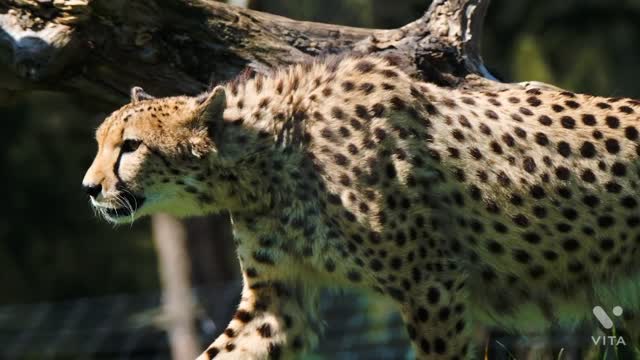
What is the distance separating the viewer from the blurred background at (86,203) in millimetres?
9375

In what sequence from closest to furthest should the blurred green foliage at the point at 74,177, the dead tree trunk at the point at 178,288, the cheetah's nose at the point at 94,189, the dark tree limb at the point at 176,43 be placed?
the cheetah's nose at the point at 94,189 → the dark tree limb at the point at 176,43 → the dead tree trunk at the point at 178,288 → the blurred green foliage at the point at 74,177

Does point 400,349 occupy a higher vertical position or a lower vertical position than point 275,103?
lower

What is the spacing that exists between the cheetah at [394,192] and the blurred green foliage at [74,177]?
728 cm

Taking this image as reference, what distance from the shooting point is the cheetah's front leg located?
163 inches

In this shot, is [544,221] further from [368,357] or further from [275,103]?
[368,357]

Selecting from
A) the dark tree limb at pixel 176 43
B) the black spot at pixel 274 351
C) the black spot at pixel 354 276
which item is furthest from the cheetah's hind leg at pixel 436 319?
the dark tree limb at pixel 176 43

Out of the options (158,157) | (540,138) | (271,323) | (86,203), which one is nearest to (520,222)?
(540,138)

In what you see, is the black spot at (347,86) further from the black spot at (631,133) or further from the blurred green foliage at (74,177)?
the blurred green foliage at (74,177)

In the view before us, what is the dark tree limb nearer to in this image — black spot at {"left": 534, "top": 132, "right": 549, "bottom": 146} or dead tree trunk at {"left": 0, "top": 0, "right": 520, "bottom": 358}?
dead tree trunk at {"left": 0, "top": 0, "right": 520, "bottom": 358}

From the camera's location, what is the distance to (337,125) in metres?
4.01

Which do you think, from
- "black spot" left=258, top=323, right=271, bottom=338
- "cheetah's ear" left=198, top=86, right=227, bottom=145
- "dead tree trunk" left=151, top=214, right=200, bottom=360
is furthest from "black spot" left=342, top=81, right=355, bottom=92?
"dead tree trunk" left=151, top=214, right=200, bottom=360

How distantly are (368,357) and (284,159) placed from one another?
3.72 m

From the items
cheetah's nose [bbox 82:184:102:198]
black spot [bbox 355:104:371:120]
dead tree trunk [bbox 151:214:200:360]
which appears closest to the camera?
cheetah's nose [bbox 82:184:102:198]

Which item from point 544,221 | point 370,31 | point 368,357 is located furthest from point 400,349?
point 544,221
